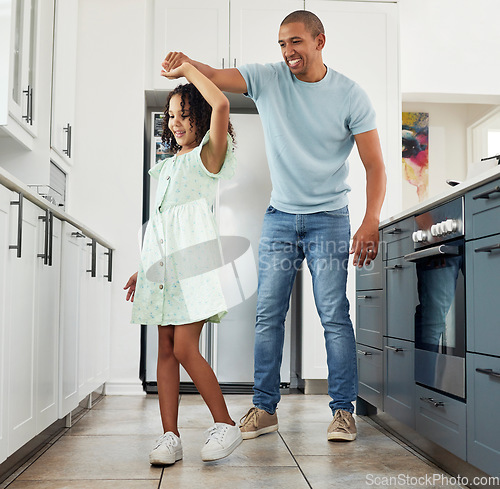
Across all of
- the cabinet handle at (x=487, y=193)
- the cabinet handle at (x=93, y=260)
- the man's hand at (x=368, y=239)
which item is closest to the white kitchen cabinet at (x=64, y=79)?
the cabinet handle at (x=93, y=260)

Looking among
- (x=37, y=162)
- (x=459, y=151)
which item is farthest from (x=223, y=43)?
(x=459, y=151)

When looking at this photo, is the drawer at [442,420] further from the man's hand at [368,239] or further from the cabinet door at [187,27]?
the cabinet door at [187,27]

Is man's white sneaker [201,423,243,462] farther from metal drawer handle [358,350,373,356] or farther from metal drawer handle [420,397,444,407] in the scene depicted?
metal drawer handle [358,350,373,356]

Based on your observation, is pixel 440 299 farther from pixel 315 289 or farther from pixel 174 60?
pixel 174 60

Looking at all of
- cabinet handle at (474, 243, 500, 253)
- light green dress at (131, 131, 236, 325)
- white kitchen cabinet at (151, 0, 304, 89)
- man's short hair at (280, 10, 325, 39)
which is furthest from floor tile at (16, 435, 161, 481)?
white kitchen cabinet at (151, 0, 304, 89)

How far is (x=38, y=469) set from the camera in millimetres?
1797

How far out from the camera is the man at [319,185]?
221 cm

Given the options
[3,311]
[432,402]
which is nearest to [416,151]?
[432,402]

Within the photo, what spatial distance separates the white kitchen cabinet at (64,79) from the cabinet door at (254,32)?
0.90 meters

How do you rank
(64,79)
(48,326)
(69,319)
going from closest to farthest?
(48,326) < (69,319) < (64,79)

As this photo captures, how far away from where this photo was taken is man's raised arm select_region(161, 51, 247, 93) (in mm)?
1865

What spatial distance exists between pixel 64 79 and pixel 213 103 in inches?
70.5

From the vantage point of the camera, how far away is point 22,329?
1.79 meters

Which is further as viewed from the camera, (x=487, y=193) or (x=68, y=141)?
(x=68, y=141)
